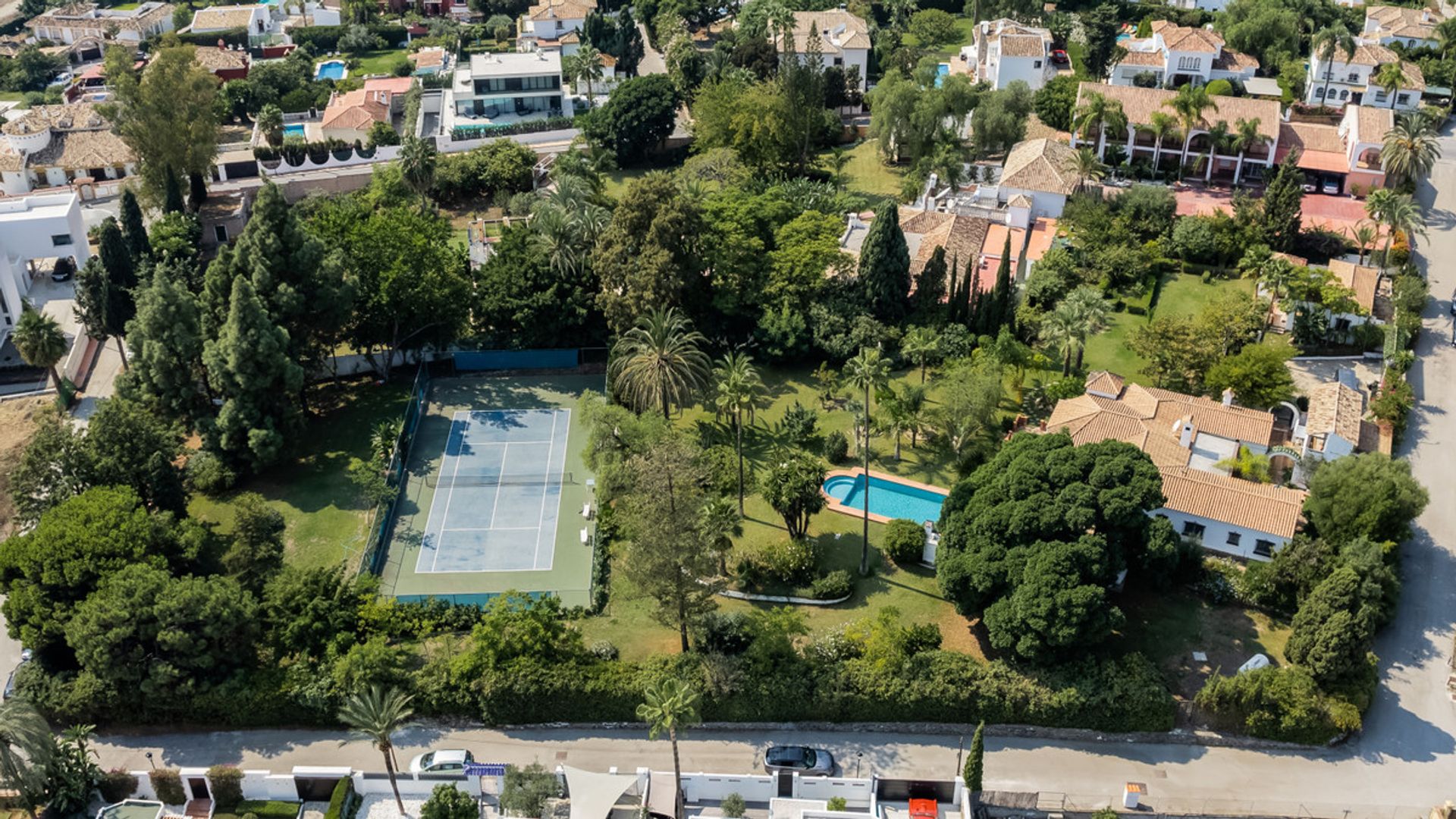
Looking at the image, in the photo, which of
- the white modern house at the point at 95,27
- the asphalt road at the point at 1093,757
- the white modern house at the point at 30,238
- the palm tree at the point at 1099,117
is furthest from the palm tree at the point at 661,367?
the white modern house at the point at 95,27

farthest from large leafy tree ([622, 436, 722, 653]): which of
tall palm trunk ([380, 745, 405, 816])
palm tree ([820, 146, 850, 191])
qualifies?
palm tree ([820, 146, 850, 191])

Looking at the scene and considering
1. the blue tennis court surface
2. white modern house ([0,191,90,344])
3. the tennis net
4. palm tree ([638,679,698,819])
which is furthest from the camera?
white modern house ([0,191,90,344])

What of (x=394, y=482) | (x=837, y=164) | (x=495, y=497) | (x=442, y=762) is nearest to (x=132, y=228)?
(x=394, y=482)

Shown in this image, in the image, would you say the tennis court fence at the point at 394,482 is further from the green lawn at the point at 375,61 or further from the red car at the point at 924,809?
the green lawn at the point at 375,61

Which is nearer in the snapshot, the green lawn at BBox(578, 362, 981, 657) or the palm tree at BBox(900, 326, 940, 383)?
the green lawn at BBox(578, 362, 981, 657)

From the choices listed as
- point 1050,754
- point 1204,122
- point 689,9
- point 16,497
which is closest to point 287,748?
point 16,497

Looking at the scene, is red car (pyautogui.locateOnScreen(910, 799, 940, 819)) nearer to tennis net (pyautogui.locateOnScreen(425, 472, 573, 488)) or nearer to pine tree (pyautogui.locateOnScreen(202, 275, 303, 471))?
tennis net (pyautogui.locateOnScreen(425, 472, 573, 488))
